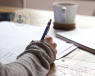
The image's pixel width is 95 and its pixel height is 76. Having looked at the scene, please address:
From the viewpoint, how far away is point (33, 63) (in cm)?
42

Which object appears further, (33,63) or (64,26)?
(64,26)

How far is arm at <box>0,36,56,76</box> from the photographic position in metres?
0.36

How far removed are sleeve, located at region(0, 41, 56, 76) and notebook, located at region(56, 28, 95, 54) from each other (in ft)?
0.61

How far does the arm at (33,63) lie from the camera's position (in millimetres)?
358

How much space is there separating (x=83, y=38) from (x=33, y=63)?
→ 34 centimetres

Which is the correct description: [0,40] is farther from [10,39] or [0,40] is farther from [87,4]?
[87,4]

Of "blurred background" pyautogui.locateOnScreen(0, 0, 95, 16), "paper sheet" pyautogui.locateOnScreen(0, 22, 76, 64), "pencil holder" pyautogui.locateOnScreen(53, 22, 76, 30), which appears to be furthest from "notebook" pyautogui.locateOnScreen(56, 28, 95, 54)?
"blurred background" pyautogui.locateOnScreen(0, 0, 95, 16)

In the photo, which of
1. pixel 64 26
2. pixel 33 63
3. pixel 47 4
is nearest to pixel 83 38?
pixel 64 26

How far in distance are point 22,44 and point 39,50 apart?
0.71 ft

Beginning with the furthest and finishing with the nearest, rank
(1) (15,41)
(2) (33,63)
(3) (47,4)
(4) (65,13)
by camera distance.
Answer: (3) (47,4), (4) (65,13), (1) (15,41), (2) (33,63)

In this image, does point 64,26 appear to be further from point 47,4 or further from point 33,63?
point 47,4

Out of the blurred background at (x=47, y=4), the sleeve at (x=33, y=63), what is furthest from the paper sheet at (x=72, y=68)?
the blurred background at (x=47, y=4)

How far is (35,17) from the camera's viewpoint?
118 cm

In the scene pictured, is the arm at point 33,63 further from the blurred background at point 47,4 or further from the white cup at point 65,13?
the blurred background at point 47,4
